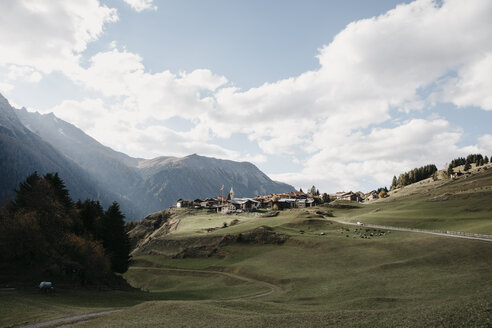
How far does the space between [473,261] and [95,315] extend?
190 feet

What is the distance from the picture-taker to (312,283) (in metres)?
55.4

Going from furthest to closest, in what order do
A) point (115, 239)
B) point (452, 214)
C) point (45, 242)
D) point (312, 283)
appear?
1. point (452, 214)
2. point (115, 239)
3. point (45, 242)
4. point (312, 283)

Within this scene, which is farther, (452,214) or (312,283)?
(452,214)

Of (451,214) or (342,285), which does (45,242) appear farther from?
(451,214)

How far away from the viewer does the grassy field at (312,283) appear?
25547 millimetres

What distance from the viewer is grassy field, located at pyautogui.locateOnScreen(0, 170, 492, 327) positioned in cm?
2555

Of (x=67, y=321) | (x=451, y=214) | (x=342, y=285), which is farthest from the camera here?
(x=451, y=214)

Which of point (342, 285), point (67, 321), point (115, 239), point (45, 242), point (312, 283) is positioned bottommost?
point (312, 283)

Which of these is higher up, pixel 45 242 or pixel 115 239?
pixel 45 242

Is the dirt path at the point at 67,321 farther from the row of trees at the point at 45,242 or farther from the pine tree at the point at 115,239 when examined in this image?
the pine tree at the point at 115,239

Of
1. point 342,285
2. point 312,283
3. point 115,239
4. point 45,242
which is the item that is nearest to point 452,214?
point 312,283

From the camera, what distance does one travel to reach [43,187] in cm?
6538

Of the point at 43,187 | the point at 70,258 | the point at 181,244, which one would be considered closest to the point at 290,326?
the point at 70,258

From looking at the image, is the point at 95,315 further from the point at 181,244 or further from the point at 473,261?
the point at 181,244
